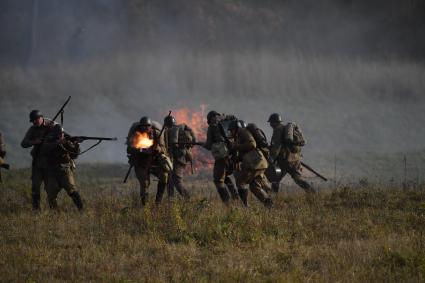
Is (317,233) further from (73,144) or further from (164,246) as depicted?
(73,144)

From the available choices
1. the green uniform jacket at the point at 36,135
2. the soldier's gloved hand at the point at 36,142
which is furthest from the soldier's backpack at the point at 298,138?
the soldier's gloved hand at the point at 36,142

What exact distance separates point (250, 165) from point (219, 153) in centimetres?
104

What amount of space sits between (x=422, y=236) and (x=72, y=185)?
7.03m

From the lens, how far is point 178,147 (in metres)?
13.8

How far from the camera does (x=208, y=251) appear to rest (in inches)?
296

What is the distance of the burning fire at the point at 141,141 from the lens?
37.6ft

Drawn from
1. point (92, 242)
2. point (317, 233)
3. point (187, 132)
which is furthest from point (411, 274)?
point (187, 132)

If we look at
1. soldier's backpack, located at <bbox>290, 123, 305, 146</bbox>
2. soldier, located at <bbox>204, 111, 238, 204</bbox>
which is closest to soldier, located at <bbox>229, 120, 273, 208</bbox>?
soldier, located at <bbox>204, 111, 238, 204</bbox>

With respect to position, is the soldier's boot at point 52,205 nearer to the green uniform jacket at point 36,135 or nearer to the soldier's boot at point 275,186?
the green uniform jacket at point 36,135

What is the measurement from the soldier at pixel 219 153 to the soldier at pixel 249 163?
550 millimetres

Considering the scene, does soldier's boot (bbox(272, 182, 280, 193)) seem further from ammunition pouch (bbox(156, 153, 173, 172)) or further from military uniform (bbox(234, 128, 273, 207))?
ammunition pouch (bbox(156, 153, 173, 172))

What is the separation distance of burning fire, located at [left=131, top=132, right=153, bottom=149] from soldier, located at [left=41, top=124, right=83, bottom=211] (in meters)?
1.23

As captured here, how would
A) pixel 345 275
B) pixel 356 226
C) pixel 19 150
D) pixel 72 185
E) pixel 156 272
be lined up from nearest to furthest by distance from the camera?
pixel 345 275
pixel 156 272
pixel 356 226
pixel 72 185
pixel 19 150

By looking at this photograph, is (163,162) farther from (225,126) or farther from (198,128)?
(198,128)
